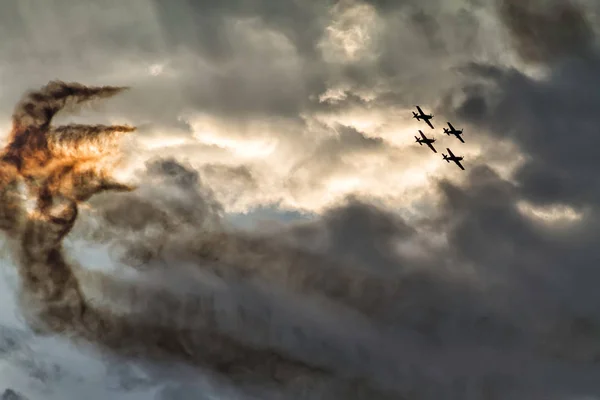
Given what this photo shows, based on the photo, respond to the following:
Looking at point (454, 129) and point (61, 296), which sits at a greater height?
point (454, 129)

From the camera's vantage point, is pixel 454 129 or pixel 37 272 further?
pixel 454 129

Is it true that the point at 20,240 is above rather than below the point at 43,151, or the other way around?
below

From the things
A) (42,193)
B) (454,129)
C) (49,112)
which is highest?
(454,129)

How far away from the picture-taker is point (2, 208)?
5034 inches

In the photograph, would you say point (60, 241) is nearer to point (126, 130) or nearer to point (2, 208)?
point (2, 208)

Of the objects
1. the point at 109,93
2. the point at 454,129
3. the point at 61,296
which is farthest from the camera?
the point at 454,129

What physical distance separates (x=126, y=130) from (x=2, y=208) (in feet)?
77.4

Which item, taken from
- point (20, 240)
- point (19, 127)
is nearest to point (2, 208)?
point (20, 240)

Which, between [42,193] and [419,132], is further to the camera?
[419,132]

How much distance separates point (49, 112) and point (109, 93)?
9928 millimetres

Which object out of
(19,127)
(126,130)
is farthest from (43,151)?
(126,130)

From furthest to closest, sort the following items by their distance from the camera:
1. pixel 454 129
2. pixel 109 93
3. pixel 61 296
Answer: pixel 454 129 → pixel 61 296 → pixel 109 93

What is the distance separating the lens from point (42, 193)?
128 metres

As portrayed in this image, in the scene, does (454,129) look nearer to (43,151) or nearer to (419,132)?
(419,132)
